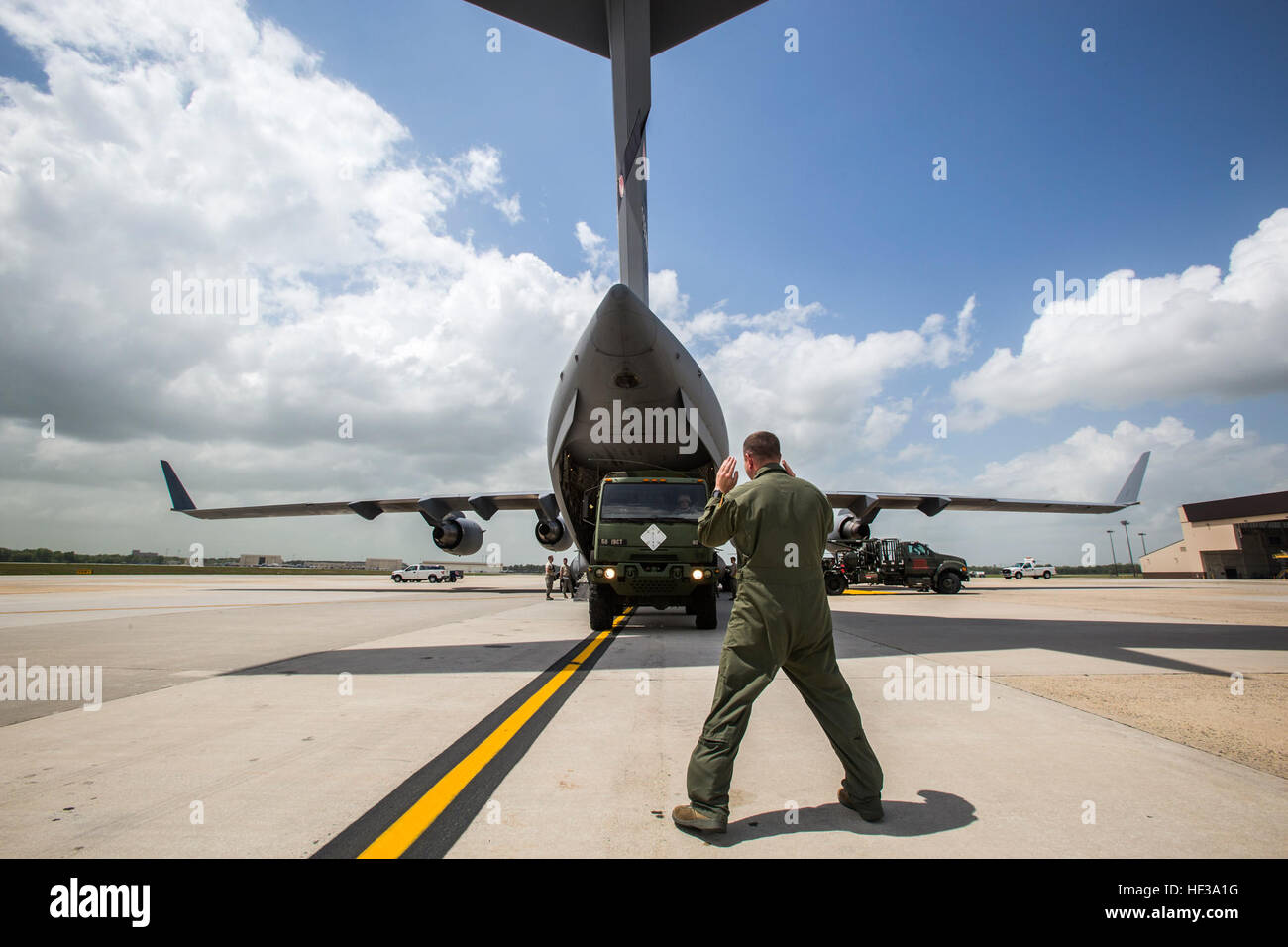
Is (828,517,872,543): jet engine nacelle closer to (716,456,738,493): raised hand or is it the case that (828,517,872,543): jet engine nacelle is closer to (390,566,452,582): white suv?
(716,456,738,493): raised hand

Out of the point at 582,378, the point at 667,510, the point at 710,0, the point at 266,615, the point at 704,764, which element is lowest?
the point at 266,615

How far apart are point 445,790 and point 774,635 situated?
1.73m

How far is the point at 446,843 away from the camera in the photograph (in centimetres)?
226

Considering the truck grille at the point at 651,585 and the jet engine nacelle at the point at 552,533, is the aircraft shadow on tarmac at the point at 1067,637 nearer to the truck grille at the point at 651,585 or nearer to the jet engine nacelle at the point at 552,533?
the truck grille at the point at 651,585

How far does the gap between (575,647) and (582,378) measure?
14.6ft

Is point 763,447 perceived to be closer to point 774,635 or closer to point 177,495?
point 774,635

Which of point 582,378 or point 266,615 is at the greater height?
point 582,378

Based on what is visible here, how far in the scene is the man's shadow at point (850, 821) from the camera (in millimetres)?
2375

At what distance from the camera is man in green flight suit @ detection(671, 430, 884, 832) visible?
246 centimetres

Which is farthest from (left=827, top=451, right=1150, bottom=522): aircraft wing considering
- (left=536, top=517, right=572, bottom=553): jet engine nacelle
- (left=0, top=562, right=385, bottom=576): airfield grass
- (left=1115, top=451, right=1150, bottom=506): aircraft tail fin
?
(left=0, top=562, right=385, bottom=576): airfield grass

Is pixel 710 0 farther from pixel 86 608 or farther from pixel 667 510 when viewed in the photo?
pixel 86 608

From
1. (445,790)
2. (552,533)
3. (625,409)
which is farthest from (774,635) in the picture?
(552,533)

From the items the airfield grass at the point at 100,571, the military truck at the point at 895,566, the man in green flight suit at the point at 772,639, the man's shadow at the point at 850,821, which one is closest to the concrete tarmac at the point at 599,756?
the man's shadow at the point at 850,821

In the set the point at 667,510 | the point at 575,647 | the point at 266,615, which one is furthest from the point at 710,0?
the point at 266,615
